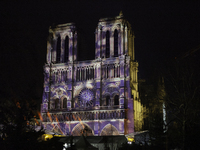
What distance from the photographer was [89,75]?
59.9m

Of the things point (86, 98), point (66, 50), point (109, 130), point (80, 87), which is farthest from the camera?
point (66, 50)

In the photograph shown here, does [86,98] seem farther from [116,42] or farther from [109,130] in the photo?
[116,42]

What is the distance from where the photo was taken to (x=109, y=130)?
5569cm

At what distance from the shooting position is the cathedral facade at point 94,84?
181 ft

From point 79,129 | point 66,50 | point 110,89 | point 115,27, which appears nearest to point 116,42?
point 115,27

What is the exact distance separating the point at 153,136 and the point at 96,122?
73.1 ft

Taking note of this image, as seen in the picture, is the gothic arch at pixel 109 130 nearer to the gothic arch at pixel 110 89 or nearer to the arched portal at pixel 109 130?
the arched portal at pixel 109 130

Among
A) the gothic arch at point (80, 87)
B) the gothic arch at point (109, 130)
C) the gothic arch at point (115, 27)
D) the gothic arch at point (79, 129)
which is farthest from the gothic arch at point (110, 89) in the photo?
the gothic arch at point (115, 27)

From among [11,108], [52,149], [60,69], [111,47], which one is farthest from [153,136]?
[60,69]

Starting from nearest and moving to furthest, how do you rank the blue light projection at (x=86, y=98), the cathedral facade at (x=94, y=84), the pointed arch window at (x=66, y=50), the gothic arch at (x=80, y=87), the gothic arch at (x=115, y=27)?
the cathedral facade at (x=94, y=84) < the blue light projection at (x=86, y=98) < the gothic arch at (x=80, y=87) < the gothic arch at (x=115, y=27) < the pointed arch window at (x=66, y=50)

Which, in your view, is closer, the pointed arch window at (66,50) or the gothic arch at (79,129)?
the gothic arch at (79,129)

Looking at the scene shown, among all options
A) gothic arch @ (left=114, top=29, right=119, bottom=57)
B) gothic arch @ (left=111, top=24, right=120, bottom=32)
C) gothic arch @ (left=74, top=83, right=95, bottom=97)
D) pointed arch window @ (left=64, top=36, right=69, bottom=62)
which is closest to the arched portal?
gothic arch @ (left=74, top=83, right=95, bottom=97)

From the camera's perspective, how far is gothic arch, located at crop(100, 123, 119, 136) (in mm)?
54875

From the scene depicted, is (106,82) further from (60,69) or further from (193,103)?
(193,103)
